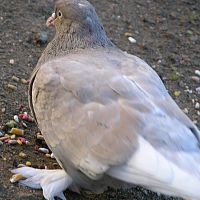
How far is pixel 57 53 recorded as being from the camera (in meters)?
3.99

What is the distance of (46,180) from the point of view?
3.70 m

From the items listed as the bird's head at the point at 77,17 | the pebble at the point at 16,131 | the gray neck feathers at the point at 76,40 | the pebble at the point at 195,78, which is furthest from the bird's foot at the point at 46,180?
the pebble at the point at 195,78

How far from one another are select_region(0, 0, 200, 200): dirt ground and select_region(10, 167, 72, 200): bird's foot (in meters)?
0.05

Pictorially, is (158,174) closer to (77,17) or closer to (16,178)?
(16,178)

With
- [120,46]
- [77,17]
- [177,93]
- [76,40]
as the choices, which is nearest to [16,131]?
[76,40]

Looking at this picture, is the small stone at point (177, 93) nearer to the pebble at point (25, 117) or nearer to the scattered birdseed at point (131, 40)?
the scattered birdseed at point (131, 40)

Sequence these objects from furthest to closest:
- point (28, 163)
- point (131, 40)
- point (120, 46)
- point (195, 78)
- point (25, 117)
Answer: point (131, 40) → point (120, 46) → point (195, 78) → point (25, 117) → point (28, 163)

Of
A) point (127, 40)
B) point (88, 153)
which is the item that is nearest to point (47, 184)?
point (88, 153)

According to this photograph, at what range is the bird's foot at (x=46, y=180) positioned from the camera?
3.65 metres

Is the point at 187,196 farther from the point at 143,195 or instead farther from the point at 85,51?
the point at 85,51

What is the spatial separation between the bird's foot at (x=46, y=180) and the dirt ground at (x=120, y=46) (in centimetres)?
5

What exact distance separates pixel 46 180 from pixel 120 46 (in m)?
2.04

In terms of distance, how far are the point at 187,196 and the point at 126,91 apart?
644 mm

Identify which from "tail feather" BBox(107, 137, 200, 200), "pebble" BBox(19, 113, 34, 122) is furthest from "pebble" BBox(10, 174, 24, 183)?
"tail feather" BBox(107, 137, 200, 200)
